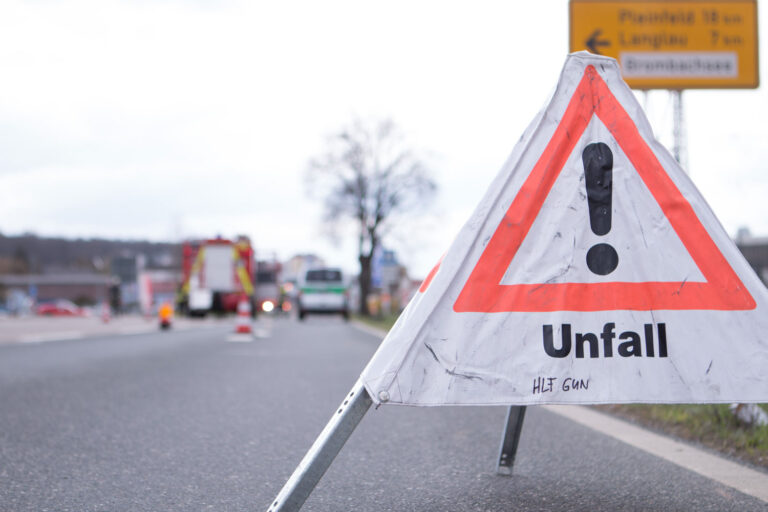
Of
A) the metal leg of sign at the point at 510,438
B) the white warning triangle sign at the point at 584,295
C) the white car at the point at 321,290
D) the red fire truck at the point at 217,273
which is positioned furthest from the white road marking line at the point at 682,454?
the white car at the point at 321,290

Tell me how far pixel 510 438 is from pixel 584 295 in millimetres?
1197

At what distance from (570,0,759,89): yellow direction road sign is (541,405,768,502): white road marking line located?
448 centimetres

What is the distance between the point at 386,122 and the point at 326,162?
14.8 feet

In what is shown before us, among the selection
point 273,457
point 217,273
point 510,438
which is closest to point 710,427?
point 510,438

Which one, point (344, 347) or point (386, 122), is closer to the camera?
point (344, 347)

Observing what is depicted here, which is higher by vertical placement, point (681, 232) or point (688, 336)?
point (681, 232)

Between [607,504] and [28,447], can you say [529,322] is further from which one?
[28,447]

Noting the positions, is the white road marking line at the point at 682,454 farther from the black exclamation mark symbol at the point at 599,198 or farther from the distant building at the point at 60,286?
the distant building at the point at 60,286

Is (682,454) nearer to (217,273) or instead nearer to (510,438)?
(510,438)

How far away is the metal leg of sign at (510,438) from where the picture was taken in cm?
343

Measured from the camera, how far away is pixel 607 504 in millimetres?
3119

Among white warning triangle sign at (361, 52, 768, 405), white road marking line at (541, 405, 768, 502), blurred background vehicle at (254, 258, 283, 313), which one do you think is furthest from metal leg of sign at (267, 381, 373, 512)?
blurred background vehicle at (254, 258, 283, 313)

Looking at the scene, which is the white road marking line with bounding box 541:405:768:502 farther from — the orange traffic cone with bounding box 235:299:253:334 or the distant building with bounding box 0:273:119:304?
the distant building with bounding box 0:273:119:304

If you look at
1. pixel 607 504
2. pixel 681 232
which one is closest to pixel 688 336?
pixel 681 232
